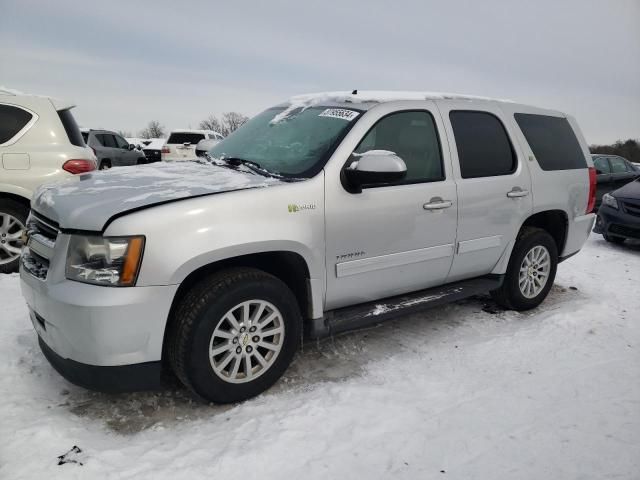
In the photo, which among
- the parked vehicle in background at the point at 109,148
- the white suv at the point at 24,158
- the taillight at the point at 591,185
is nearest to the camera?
the taillight at the point at 591,185

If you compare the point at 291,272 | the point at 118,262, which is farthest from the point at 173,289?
the point at 291,272

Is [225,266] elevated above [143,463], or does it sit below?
above

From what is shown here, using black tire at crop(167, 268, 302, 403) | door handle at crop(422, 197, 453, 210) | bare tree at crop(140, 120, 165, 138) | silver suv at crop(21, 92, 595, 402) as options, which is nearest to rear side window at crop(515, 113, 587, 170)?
silver suv at crop(21, 92, 595, 402)

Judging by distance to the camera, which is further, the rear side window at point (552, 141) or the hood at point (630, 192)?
the hood at point (630, 192)

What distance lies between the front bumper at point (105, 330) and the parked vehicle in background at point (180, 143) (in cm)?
1303

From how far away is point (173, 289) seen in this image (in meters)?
2.42

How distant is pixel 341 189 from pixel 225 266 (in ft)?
2.80

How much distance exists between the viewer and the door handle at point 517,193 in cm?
394

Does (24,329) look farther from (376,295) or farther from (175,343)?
(376,295)

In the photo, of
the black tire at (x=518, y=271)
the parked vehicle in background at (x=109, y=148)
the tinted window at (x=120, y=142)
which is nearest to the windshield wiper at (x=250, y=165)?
the black tire at (x=518, y=271)

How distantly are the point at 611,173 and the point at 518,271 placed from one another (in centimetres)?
973

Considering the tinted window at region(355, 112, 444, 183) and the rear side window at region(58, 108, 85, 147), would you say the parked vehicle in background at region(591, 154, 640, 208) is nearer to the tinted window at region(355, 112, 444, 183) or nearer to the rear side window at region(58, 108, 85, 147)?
the tinted window at region(355, 112, 444, 183)

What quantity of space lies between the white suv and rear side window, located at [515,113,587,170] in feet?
14.7

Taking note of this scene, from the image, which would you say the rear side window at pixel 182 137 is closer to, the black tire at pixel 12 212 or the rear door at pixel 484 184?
the black tire at pixel 12 212
